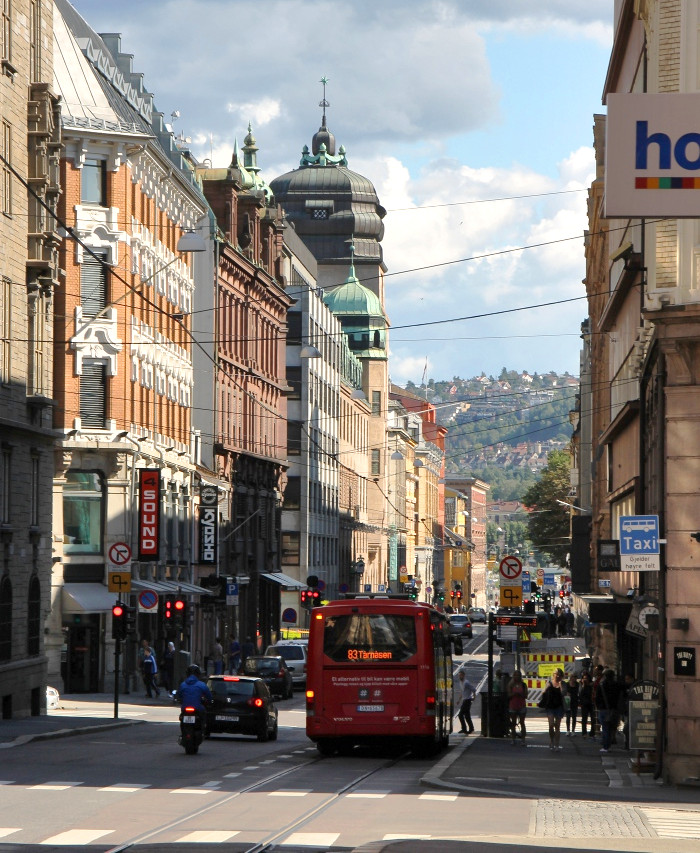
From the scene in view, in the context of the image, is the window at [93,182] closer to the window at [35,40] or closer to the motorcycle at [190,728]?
the window at [35,40]

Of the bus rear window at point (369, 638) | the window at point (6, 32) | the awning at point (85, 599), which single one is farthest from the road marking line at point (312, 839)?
the awning at point (85, 599)

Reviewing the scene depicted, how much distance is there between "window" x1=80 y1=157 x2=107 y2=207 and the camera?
5356 centimetres

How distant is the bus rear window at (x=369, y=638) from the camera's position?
94.3 ft

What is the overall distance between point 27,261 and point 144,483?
1525 cm

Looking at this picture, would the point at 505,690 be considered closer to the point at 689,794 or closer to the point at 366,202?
the point at 689,794

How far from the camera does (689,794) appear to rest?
23312 millimetres

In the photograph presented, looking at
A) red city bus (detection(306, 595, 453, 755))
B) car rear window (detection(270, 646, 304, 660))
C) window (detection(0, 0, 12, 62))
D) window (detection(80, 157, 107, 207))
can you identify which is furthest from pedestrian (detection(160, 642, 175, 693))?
red city bus (detection(306, 595, 453, 755))

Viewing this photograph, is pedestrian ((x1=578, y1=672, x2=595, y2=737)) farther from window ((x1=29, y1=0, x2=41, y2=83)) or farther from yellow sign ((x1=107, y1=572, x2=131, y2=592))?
window ((x1=29, y1=0, x2=41, y2=83))

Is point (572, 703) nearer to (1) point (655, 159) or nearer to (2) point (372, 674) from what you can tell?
(2) point (372, 674)

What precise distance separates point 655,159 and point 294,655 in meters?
47.1

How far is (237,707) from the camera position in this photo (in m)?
33.7

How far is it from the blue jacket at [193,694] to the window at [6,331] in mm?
11431

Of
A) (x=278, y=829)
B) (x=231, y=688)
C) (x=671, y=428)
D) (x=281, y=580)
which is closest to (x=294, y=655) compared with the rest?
(x=281, y=580)

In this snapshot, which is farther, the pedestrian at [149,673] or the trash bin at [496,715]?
the pedestrian at [149,673]
